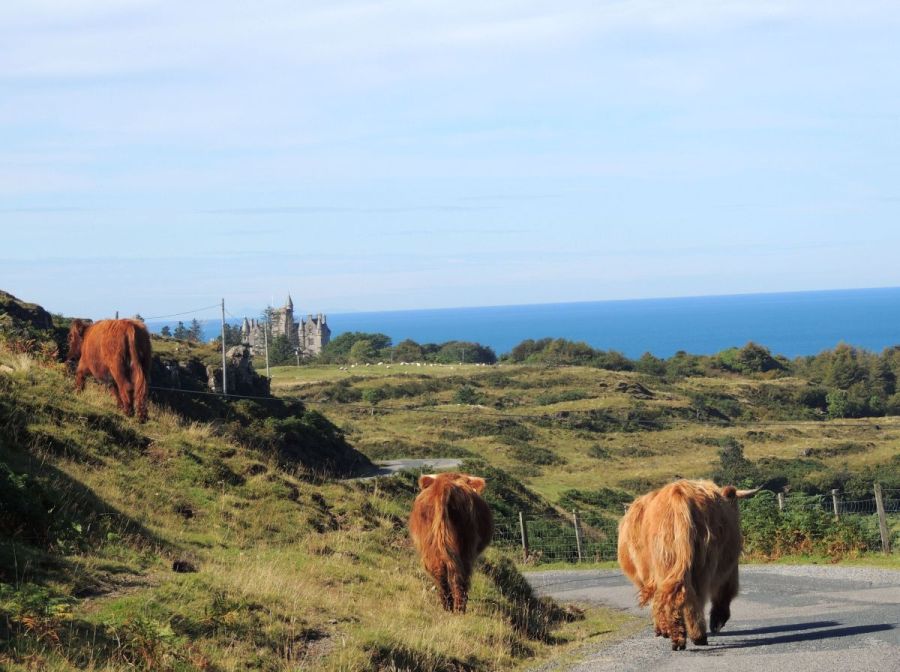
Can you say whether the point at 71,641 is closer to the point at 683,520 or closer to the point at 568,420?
the point at 683,520

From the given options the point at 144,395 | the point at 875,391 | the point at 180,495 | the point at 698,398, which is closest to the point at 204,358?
the point at 144,395

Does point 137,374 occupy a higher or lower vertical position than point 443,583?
higher

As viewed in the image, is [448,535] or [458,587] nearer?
[448,535]

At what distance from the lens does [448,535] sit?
509 inches

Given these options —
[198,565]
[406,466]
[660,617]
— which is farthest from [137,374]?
[406,466]

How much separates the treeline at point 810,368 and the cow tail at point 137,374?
7427 centimetres

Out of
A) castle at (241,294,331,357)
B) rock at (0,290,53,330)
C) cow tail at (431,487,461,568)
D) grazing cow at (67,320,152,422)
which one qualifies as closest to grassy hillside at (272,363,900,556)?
rock at (0,290,53,330)

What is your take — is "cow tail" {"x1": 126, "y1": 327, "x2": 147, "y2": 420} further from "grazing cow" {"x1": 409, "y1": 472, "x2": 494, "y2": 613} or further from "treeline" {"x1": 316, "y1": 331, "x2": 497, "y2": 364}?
"treeline" {"x1": 316, "y1": 331, "x2": 497, "y2": 364}

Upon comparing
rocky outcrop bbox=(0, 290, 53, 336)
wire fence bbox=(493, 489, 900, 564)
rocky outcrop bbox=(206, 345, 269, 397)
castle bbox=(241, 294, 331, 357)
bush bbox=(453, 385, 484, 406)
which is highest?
castle bbox=(241, 294, 331, 357)

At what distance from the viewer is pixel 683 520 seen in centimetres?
1027

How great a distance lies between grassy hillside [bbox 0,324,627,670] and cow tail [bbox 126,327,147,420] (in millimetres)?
422

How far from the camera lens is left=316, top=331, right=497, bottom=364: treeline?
401ft

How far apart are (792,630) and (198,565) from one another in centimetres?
689

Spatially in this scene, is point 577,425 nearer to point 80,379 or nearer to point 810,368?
point 810,368
